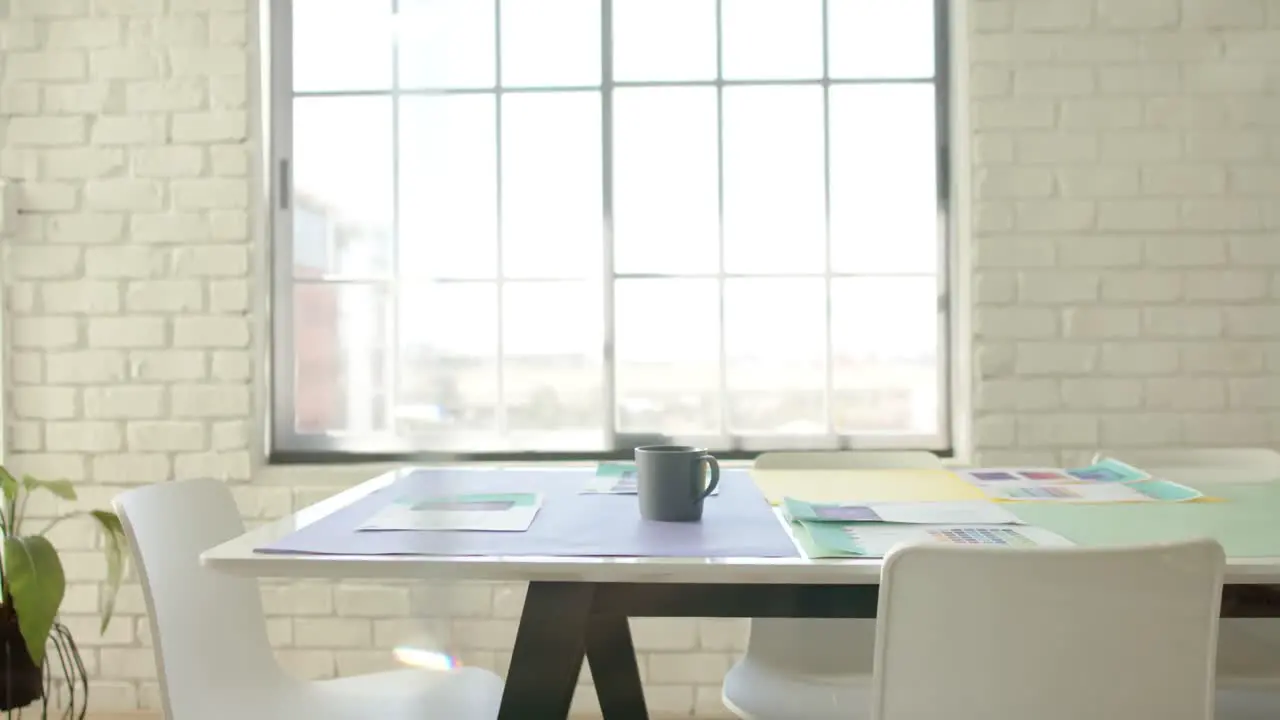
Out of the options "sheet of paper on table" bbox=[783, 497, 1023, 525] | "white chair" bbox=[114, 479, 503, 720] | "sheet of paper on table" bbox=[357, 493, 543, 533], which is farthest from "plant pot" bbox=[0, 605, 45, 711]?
"sheet of paper on table" bbox=[783, 497, 1023, 525]

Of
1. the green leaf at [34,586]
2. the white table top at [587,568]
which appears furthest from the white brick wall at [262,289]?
the white table top at [587,568]

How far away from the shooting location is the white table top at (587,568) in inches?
36.8

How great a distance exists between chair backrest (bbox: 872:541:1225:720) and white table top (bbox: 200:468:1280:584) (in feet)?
0.27

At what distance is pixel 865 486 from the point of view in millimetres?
1528

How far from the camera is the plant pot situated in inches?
74.4

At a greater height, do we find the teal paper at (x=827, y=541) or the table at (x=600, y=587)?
the teal paper at (x=827, y=541)

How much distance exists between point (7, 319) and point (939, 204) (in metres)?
2.55

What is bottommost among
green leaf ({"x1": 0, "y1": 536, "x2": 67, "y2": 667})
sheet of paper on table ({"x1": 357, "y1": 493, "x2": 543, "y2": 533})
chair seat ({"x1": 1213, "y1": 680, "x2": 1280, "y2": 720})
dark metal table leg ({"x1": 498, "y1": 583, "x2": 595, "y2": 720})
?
chair seat ({"x1": 1213, "y1": 680, "x2": 1280, "y2": 720})

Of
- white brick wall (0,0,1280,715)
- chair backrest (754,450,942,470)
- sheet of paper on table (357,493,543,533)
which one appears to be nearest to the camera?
sheet of paper on table (357,493,543,533)

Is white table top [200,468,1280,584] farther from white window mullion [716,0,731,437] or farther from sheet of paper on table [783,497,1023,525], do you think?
white window mullion [716,0,731,437]

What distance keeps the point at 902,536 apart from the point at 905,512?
16 centimetres

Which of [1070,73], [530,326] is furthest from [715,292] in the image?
[1070,73]

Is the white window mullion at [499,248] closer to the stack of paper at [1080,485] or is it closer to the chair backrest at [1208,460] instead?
Answer: the stack of paper at [1080,485]

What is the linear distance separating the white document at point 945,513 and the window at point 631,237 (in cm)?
130
